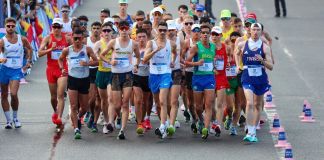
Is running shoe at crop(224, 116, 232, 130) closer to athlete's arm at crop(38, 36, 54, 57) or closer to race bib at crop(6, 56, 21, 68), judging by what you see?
athlete's arm at crop(38, 36, 54, 57)

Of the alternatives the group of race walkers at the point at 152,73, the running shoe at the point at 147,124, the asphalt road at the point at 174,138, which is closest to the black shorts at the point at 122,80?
the group of race walkers at the point at 152,73

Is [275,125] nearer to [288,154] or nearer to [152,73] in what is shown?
[152,73]

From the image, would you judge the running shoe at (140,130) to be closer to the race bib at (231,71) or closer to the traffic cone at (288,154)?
the race bib at (231,71)

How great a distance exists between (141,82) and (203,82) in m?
1.27

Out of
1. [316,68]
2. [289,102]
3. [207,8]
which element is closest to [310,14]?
[207,8]

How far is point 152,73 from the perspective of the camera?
2025cm

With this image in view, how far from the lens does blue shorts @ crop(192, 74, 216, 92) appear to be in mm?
20000

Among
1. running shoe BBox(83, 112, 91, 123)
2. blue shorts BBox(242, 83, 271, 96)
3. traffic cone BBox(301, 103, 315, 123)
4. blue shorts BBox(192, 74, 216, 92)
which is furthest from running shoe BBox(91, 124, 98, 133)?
traffic cone BBox(301, 103, 315, 123)

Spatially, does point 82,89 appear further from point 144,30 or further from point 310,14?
point 310,14

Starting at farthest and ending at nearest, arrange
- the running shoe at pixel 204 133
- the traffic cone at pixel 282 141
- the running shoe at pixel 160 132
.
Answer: the running shoe at pixel 204 133 < the running shoe at pixel 160 132 < the traffic cone at pixel 282 141

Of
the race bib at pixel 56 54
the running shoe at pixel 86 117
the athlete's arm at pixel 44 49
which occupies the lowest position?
the running shoe at pixel 86 117

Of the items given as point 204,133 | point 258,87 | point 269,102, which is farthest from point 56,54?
point 269,102

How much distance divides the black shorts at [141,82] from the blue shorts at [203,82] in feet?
3.37

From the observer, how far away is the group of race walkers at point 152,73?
20016 mm
